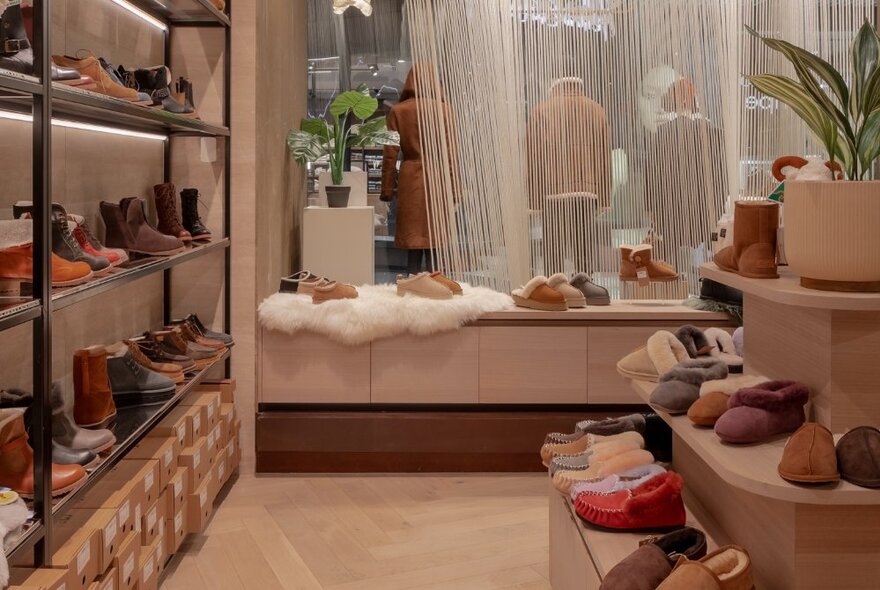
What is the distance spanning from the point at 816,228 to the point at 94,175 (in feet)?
7.85

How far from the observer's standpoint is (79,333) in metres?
3.28

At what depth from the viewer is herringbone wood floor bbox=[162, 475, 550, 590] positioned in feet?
10.4

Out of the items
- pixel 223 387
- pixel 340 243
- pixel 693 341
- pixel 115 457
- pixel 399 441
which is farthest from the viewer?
pixel 340 243

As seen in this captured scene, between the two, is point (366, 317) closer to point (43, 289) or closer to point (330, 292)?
point (330, 292)

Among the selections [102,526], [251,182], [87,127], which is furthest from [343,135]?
[102,526]

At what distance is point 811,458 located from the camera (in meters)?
1.82

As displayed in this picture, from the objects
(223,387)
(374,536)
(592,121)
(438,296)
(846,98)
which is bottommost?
(374,536)

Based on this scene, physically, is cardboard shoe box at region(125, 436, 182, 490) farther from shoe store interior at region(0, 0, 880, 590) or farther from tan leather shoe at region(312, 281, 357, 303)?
tan leather shoe at region(312, 281, 357, 303)

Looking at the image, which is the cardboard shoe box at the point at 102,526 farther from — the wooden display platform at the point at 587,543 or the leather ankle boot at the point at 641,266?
the leather ankle boot at the point at 641,266

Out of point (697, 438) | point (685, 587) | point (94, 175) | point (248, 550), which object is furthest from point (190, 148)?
point (685, 587)

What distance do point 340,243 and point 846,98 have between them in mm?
3249

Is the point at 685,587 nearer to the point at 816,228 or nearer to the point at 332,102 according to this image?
the point at 816,228

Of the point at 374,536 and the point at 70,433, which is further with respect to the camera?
Answer: the point at 374,536

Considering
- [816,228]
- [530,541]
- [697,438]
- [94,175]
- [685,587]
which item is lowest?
[530,541]
